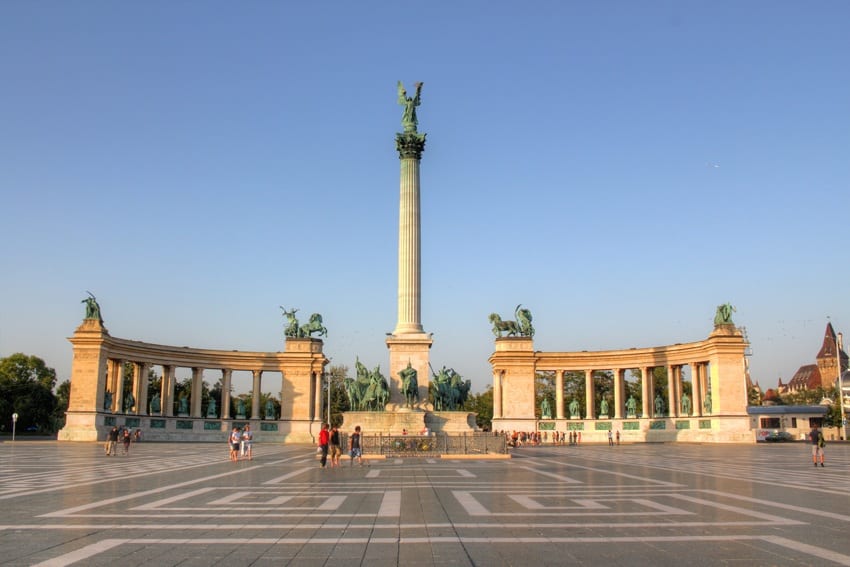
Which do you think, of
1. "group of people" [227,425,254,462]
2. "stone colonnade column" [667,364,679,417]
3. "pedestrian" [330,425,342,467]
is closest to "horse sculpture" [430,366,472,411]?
"group of people" [227,425,254,462]

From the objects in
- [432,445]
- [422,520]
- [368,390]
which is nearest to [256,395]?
[368,390]

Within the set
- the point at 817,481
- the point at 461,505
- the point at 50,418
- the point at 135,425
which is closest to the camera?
the point at 461,505

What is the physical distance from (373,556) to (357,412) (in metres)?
46.2

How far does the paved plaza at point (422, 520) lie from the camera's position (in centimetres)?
1105

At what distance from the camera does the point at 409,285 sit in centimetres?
6072

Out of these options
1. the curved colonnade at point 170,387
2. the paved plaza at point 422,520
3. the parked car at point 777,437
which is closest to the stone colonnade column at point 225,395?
the curved colonnade at point 170,387

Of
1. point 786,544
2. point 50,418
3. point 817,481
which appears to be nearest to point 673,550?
point 786,544

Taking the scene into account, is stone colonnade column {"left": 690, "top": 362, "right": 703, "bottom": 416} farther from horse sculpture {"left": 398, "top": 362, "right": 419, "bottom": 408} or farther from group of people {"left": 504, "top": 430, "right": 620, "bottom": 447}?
horse sculpture {"left": 398, "top": 362, "right": 419, "bottom": 408}

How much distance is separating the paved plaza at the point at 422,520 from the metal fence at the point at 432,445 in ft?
49.5

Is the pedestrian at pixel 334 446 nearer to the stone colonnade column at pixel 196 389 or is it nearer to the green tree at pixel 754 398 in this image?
the stone colonnade column at pixel 196 389

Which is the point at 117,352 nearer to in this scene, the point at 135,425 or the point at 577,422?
the point at 135,425

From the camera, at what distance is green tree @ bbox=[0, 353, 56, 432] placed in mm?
91562

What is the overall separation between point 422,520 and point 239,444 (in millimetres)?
27767

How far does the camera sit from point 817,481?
85.7 feet
